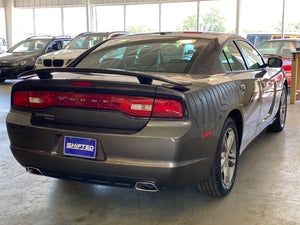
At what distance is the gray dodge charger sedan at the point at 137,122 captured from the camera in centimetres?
228

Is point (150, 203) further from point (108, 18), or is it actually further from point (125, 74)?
point (108, 18)

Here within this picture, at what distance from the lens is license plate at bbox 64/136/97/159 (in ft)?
7.75

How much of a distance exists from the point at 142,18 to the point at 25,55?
30.7ft

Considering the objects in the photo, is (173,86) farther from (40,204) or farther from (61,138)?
(40,204)

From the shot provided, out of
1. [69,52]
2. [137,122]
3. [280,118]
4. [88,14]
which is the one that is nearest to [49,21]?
[88,14]

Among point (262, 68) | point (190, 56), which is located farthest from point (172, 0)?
point (190, 56)

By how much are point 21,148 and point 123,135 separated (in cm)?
80

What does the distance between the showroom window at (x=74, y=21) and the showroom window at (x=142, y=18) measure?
8.22ft

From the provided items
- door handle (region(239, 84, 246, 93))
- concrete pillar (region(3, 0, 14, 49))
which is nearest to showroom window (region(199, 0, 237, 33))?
concrete pillar (region(3, 0, 14, 49))

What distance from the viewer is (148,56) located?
3.15 metres

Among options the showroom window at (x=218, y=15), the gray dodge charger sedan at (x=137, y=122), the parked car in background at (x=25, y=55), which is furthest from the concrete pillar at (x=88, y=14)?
the gray dodge charger sedan at (x=137, y=122)

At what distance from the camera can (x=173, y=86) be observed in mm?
2357

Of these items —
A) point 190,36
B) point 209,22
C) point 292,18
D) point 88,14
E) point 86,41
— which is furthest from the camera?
point 88,14

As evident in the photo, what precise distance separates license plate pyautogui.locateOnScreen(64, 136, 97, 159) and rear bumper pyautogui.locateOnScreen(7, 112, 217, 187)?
29 millimetres
